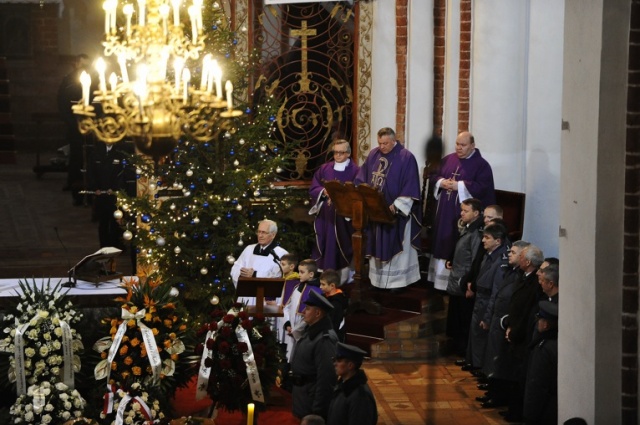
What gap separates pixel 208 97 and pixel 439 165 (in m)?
7.18

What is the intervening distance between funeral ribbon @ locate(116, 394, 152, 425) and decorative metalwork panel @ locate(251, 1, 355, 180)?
6.19 m

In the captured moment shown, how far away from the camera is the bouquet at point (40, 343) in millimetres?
10305

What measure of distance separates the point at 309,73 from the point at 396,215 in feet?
8.78

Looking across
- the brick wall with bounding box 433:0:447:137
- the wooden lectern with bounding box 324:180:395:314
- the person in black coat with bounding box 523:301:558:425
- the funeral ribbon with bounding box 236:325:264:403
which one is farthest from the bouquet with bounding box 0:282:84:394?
the brick wall with bounding box 433:0:447:137

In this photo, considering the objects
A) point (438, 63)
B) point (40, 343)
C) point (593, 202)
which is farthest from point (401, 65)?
point (593, 202)

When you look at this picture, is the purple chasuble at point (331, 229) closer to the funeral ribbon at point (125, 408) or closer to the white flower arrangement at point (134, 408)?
the white flower arrangement at point (134, 408)

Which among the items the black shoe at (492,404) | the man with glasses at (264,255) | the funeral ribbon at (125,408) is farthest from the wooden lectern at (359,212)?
the funeral ribbon at (125,408)

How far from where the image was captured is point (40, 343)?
10383 mm

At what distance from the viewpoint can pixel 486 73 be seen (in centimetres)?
1497

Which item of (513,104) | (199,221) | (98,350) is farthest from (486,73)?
(98,350)

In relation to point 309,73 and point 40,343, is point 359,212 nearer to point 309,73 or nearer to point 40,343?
point 309,73

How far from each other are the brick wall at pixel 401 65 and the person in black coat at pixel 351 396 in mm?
6797

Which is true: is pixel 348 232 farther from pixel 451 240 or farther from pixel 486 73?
pixel 486 73

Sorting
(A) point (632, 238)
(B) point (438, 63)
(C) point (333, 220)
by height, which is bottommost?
(C) point (333, 220)
